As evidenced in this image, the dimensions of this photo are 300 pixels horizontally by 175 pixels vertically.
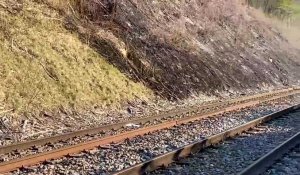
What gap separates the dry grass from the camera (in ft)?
41.7

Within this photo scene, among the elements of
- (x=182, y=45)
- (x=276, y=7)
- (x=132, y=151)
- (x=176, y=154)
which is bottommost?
(x=132, y=151)

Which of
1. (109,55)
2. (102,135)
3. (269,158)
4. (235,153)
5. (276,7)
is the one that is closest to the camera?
(269,158)

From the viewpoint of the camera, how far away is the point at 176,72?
67.5 feet

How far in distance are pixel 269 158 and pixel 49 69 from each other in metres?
7.99

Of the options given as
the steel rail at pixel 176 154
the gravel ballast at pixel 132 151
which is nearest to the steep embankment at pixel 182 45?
the gravel ballast at pixel 132 151

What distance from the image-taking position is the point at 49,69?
14.2 meters

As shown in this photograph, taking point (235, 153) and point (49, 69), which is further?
point (49, 69)

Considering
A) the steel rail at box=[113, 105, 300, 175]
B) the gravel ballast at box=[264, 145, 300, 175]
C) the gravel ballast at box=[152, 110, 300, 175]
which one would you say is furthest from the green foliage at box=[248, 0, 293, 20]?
the gravel ballast at box=[264, 145, 300, 175]

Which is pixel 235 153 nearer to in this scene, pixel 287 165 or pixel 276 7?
pixel 287 165

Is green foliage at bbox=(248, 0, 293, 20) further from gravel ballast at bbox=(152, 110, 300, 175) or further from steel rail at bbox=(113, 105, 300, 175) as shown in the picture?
steel rail at bbox=(113, 105, 300, 175)

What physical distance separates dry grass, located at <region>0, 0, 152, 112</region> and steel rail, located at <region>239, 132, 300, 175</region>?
21.7 feet

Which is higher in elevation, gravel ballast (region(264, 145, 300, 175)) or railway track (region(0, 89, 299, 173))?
gravel ballast (region(264, 145, 300, 175))

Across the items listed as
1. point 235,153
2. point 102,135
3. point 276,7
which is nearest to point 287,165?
point 235,153

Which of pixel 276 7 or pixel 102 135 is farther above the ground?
pixel 276 7
